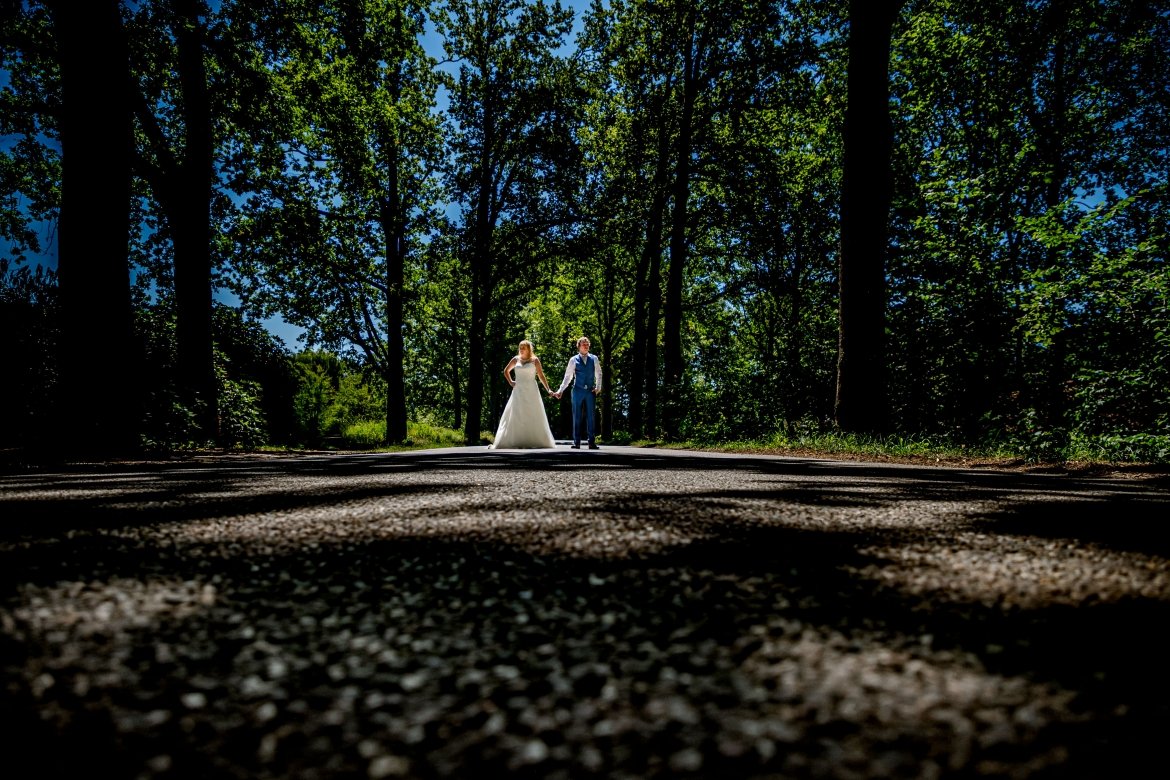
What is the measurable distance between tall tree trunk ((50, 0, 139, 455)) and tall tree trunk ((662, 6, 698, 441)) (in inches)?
460

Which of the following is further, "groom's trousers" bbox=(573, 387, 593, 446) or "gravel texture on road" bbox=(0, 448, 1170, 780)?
"groom's trousers" bbox=(573, 387, 593, 446)

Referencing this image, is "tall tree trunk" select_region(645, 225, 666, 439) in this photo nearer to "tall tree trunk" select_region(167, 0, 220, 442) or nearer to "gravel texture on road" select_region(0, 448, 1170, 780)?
"tall tree trunk" select_region(167, 0, 220, 442)

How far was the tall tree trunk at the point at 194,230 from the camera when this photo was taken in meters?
10.9

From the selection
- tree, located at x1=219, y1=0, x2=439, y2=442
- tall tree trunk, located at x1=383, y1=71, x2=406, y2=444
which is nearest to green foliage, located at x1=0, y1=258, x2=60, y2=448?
tree, located at x1=219, y1=0, x2=439, y2=442

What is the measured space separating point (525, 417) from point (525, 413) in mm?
92

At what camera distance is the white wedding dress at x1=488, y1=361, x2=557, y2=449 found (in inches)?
522

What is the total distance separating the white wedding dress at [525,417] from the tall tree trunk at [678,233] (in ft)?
13.3

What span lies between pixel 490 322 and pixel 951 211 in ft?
87.3

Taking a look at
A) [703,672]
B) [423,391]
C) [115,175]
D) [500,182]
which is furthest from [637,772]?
[423,391]

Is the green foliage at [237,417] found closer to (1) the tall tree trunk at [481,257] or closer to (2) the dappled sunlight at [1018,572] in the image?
(1) the tall tree trunk at [481,257]

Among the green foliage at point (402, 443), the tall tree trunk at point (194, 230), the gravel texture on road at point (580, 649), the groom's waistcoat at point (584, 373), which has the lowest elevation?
the green foliage at point (402, 443)

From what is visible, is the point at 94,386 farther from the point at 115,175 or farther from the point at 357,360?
the point at 357,360

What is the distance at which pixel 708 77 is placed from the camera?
1727 centimetres

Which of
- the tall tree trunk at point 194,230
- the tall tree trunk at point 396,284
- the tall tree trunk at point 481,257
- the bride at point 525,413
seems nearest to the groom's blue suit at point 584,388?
the bride at point 525,413
